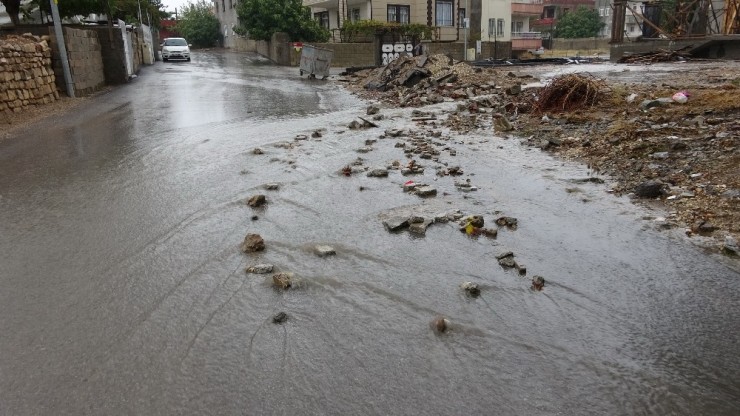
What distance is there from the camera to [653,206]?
586 cm

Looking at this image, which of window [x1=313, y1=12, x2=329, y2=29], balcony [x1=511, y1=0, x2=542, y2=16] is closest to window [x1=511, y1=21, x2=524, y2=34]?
balcony [x1=511, y1=0, x2=542, y2=16]

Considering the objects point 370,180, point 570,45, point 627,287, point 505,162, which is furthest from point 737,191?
point 570,45

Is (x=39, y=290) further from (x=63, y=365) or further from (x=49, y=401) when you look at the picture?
(x=49, y=401)

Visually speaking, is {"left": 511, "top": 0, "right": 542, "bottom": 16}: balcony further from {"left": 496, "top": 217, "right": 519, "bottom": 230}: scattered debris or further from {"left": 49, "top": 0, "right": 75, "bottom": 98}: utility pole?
{"left": 496, "top": 217, "right": 519, "bottom": 230}: scattered debris

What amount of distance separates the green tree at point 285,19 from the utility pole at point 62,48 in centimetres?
2498

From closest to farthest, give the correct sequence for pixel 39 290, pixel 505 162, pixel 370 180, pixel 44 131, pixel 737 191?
pixel 39 290 → pixel 737 191 → pixel 370 180 → pixel 505 162 → pixel 44 131

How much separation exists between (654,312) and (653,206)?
2431mm

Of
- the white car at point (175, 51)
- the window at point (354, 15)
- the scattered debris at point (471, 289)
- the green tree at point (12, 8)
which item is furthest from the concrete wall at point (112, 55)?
the window at point (354, 15)

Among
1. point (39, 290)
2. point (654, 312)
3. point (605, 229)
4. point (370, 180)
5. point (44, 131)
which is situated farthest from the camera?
point (44, 131)

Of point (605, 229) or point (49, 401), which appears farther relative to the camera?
point (605, 229)

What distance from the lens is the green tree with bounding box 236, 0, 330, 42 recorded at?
4022 cm

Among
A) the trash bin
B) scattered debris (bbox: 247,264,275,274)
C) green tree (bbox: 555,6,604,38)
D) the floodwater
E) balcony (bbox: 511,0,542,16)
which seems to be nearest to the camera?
the floodwater

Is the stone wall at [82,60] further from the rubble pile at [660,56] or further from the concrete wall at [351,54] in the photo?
the rubble pile at [660,56]

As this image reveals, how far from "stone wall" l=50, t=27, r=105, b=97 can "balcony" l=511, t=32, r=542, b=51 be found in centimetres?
3929
